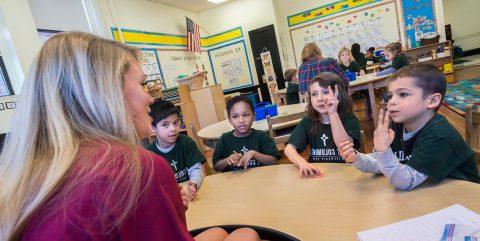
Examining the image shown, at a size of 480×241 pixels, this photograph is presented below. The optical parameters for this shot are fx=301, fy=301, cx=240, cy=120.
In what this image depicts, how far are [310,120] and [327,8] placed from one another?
21.2 feet

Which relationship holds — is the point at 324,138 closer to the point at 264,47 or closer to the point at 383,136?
the point at 383,136

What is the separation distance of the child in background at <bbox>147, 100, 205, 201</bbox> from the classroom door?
5.92m

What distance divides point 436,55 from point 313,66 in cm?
493

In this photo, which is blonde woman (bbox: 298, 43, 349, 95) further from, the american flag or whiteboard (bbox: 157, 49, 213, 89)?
the american flag

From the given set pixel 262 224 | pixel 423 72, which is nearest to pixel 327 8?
pixel 423 72

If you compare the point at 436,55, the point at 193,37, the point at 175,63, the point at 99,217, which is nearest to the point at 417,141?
the point at 99,217

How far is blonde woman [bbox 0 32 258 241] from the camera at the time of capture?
1.46 ft

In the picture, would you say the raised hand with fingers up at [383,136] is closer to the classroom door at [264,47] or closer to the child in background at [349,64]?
the child in background at [349,64]

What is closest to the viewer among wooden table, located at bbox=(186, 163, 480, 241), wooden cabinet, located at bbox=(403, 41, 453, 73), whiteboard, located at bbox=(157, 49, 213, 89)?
wooden table, located at bbox=(186, 163, 480, 241)

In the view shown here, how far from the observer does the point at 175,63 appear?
6402 mm

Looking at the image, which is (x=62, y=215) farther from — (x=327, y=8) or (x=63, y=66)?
(x=327, y=8)

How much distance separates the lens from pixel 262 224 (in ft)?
2.86

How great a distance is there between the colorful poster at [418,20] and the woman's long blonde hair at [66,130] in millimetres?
7713

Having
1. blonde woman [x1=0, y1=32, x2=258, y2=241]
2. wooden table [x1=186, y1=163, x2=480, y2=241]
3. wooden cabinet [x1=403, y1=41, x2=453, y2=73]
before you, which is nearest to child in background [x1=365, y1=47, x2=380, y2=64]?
wooden cabinet [x1=403, y1=41, x2=453, y2=73]
